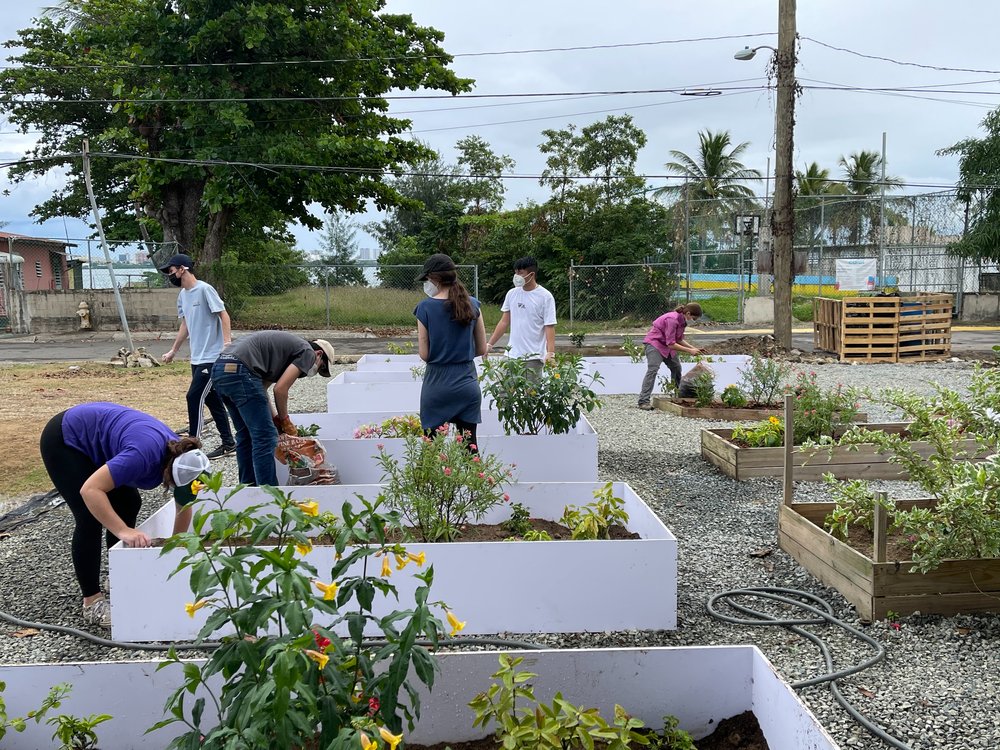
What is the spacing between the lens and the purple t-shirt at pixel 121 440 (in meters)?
3.56

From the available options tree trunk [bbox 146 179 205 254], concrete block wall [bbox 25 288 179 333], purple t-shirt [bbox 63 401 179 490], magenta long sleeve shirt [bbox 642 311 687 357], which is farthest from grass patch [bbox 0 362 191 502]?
tree trunk [bbox 146 179 205 254]

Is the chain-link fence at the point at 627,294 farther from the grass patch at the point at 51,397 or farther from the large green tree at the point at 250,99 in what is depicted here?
the grass patch at the point at 51,397

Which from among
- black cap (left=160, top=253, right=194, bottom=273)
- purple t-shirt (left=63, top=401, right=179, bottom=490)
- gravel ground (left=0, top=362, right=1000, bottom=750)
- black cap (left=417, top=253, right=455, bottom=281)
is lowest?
gravel ground (left=0, top=362, right=1000, bottom=750)

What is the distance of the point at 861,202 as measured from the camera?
2989cm

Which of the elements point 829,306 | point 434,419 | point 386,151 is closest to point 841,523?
point 434,419

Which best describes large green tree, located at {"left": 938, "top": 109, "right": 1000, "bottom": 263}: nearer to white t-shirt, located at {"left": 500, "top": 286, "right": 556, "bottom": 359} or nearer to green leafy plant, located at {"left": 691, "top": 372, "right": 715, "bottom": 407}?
green leafy plant, located at {"left": 691, "top": 372, "right": 715, "bottom": 407}

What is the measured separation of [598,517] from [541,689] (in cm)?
166

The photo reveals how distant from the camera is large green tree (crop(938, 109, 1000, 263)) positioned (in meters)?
22.9

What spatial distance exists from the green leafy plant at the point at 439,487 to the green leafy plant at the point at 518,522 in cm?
31

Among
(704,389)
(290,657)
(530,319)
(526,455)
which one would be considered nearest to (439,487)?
(526,455)

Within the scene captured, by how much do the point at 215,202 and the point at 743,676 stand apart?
21378 millimetres

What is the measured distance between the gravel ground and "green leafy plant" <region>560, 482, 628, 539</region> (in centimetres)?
48

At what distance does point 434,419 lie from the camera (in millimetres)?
5438

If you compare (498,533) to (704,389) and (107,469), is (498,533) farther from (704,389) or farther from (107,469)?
(704,389)
